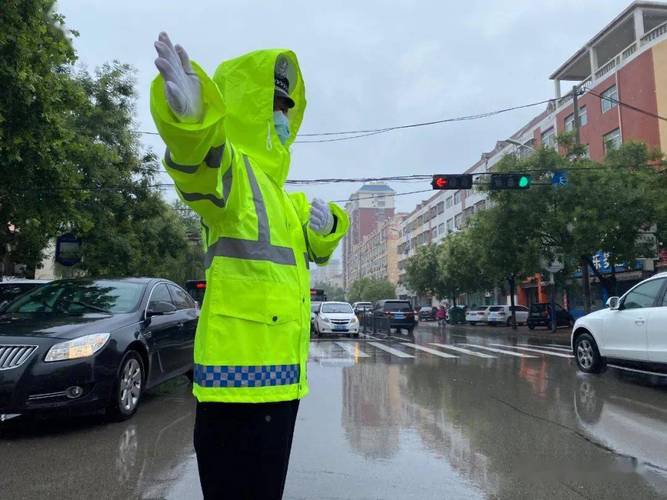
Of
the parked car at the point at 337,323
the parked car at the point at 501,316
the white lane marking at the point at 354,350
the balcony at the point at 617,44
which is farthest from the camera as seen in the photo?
the parked car at the point at 501,316

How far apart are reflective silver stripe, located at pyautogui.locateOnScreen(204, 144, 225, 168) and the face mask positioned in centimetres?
46

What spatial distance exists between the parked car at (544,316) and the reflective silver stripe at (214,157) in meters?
30.0

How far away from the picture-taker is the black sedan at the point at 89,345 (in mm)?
4996

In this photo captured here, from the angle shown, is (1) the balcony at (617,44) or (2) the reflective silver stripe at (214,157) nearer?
(2) the reflective silver stripe at (214,157)

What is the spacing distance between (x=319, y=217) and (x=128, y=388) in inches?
178

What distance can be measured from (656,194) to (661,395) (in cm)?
1396

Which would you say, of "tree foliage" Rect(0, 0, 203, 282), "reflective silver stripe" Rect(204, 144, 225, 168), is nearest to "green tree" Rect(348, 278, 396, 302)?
"tree foliage" Rect(0, 0, 203, 282)

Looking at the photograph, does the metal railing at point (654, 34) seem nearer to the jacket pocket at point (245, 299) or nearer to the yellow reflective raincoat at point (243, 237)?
the yellow reflective raincoat at point (243, 237)

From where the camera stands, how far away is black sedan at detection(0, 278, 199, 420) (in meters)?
5.00

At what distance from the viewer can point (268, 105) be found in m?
1.96

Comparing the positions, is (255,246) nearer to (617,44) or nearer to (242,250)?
(242,250)

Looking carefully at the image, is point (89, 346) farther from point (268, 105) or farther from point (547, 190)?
point (547, 190)

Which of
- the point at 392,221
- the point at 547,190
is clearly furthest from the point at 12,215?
the point at 392,221

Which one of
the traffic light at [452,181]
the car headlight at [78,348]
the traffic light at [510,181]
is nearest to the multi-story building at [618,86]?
the traffic light at [510,181]
